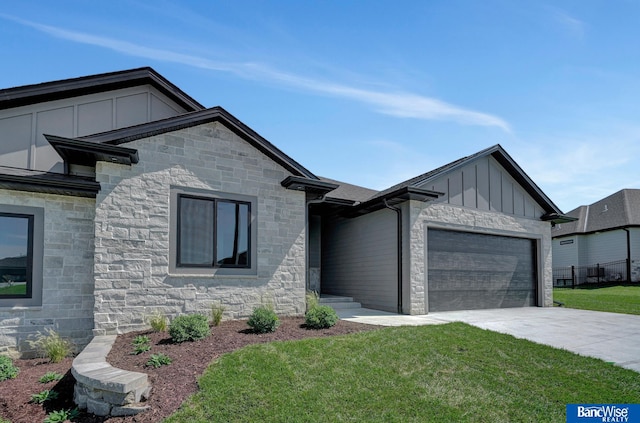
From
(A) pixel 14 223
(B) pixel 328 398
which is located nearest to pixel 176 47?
(A) pixel 14 223

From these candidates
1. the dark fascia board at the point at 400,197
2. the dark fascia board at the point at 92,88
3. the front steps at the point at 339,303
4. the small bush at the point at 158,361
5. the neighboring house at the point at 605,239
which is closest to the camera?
the small bush at the point at 158,361

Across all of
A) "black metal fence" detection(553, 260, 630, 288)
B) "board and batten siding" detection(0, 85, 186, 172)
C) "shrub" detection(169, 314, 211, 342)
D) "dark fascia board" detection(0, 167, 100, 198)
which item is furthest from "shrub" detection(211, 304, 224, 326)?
"black metal fence" detection(553, 260, 630, 288)

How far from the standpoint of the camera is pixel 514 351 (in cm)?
695

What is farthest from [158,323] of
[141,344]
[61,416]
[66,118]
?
[66,118]

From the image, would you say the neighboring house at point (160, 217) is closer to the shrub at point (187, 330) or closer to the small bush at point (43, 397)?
the shrub at point (187, 330)

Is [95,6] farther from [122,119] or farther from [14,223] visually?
[14,223]

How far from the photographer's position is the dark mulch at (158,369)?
4.72 metres

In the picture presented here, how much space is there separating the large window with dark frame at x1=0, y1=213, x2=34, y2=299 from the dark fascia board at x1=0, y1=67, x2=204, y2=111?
Result: 2635mm

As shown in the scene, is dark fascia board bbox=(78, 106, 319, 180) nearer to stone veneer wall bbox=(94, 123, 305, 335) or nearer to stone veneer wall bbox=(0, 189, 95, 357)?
stone veneer wall bbox=(94, 123, 305, 335)

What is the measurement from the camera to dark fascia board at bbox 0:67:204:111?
8.41 meters

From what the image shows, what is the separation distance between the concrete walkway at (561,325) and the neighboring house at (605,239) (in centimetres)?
1524

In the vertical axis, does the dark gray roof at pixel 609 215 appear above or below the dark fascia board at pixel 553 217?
above

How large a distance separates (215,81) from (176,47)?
1.18m

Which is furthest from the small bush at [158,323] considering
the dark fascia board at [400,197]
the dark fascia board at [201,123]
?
the dark fascia board at [400,197]
